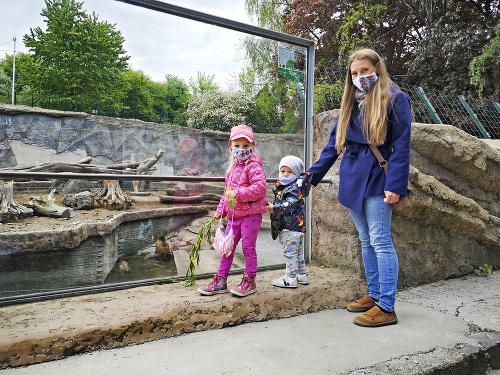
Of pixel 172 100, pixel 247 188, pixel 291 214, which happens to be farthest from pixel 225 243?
pixel 172 100

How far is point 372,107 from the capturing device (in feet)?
7.75

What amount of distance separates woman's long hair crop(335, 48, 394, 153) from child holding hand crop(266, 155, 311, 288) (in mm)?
371

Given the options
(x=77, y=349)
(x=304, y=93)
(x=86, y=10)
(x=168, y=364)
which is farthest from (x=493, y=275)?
(x=86, y=10)

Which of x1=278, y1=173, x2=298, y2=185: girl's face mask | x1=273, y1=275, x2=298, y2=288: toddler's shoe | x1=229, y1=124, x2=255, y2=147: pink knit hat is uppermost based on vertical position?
x1=229, y1=124, x2=255, y2=147: pink knit hat

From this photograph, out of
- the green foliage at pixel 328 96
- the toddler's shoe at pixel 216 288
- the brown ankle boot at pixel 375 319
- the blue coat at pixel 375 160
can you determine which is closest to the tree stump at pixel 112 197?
the toddler's shoe at pixel 216 288

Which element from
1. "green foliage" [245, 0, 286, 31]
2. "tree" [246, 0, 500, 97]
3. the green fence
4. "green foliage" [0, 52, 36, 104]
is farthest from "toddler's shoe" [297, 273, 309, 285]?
"green foliage" [245, 0, 286, 31]

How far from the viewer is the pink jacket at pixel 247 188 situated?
2520 millimetres

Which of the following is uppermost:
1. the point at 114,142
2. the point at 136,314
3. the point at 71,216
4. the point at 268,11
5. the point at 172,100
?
the point at 268,11

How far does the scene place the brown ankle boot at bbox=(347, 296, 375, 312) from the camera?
8.69 feet

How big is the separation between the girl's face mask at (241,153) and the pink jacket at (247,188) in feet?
0.11

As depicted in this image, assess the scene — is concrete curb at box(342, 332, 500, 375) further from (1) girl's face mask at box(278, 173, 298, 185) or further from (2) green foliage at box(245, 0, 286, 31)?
(2) green foliage at box(245, 0, 286, 31)

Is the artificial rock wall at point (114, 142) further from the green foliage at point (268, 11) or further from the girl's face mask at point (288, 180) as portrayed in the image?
the green foliage at point (268, 11)

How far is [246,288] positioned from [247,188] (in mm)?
609

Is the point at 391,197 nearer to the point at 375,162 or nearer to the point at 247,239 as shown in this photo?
the point at 375,162
